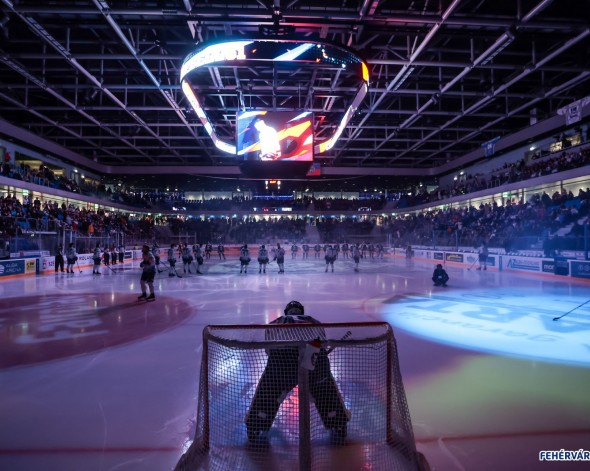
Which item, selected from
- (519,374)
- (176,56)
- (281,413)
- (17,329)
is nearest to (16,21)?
(176,56)

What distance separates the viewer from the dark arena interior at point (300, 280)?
2.99m

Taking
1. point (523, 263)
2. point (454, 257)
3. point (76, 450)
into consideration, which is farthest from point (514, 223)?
point (76, 450)

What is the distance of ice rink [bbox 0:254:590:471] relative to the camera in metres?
2.97

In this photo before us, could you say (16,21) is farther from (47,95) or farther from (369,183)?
(369,183)

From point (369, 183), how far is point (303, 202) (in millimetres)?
9342

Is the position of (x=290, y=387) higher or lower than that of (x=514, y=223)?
lower

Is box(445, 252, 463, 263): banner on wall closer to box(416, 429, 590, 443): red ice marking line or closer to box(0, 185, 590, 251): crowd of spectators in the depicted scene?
box(0, 185, 590, 251): crowd of spectators

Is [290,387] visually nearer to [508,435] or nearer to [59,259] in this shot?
[508,435]

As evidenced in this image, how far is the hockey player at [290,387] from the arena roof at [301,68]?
26.8 ft

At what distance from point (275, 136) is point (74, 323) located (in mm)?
8092

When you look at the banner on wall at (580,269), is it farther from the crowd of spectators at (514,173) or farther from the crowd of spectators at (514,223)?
the crowd of spectators at (514,173)

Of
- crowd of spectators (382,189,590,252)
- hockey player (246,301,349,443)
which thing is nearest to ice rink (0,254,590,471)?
hockey player (246,301,349,443)

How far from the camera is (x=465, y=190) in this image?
110 feet

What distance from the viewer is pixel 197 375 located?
15.1ft
